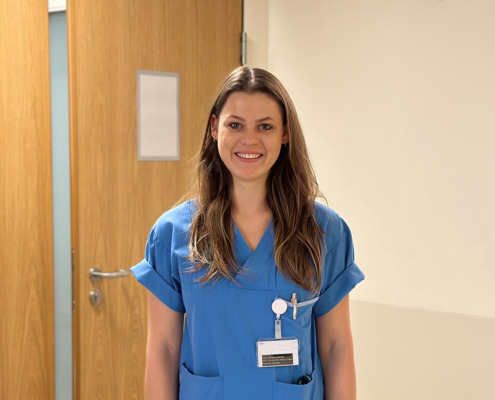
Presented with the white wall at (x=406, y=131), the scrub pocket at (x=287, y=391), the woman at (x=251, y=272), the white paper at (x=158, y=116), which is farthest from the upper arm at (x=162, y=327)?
the white wall at (x=406, y=131)

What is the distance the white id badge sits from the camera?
1.32 m

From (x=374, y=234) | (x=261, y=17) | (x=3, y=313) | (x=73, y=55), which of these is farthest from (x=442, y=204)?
(x=3, y=313)

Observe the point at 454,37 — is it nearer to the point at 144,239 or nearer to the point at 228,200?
the point at 228,200

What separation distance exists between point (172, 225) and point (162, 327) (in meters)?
0.24

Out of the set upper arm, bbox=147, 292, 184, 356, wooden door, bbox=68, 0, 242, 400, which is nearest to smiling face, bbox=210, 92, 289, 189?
upper arm, bbox=147, 292, 184, 356

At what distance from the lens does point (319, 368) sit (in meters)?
1.44

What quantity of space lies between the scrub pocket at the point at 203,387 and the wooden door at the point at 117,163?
786 millimetres

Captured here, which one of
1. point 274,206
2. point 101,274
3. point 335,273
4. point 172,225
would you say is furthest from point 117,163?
point 335,273

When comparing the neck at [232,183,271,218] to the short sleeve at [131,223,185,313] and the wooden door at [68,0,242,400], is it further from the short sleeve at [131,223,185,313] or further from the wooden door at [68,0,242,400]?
the wooden door at [68,0,242,400]

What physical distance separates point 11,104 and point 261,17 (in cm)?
112

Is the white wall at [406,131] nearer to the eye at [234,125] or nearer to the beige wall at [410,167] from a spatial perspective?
the beige wall at [410,167]

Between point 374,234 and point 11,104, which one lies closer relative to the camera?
point 11,104

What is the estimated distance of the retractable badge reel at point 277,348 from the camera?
132 cm

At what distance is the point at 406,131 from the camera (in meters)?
2.17
